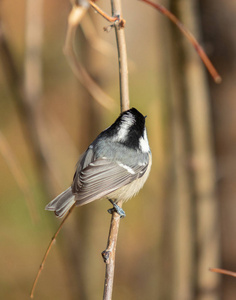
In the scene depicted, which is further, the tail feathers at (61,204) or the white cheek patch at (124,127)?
the white cheek patch at (124,127)

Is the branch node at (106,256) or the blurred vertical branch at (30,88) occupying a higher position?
the blurred vertical branch at (30,88)

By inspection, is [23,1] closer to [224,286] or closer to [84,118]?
[84,118]

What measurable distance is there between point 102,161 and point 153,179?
1.60m

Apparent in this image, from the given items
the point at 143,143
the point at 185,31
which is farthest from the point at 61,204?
the point at 185,31

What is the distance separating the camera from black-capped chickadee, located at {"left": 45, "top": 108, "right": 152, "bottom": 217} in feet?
5.01

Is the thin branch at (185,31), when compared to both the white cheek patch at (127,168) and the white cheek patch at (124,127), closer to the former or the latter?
the white cheek patch at (124,127)

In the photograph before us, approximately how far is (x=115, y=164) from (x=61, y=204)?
1.17ft

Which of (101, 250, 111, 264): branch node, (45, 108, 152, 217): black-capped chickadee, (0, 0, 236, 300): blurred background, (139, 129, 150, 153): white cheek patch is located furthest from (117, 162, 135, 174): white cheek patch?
(101, 250, 111, 264): branch node

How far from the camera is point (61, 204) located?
1.42m

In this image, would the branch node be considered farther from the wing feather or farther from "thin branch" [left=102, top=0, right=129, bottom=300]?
the wing feather

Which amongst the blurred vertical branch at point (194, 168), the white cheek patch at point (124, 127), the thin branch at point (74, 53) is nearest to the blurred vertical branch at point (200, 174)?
the blurred vertical branch at point (194, 168)

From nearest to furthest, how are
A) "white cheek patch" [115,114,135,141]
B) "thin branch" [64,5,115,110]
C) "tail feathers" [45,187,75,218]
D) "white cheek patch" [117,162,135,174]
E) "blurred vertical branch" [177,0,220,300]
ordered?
1. "thin branch" [64,5,115,110]
2. "tail feathers" [45,187,75,218]
3. "white cheek patch" [115,114,135,141]
4. "white cheek patch" [117,162,135,174]
5. "blurred vertical branch" [177,0,220,300]

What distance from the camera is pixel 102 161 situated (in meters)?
1.66

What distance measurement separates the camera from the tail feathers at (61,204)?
1.38m
